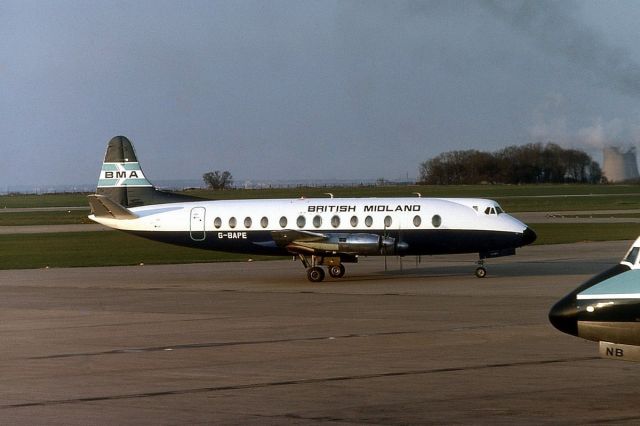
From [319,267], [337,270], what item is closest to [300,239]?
[319,267]

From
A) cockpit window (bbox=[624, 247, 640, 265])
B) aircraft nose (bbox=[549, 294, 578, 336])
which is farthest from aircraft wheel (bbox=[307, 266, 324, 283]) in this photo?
cockpit window (bbox=[624, 247, 640, 265])

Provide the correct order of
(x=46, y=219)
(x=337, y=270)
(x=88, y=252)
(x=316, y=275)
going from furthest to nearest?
(x=46, y=219), (x=88, y=252), (x=337, y=270), (x=316, y=275)

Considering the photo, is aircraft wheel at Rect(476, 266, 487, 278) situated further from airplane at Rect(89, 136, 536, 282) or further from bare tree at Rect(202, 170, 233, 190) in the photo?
bare tree at Rect(202, 170, 233, 190)

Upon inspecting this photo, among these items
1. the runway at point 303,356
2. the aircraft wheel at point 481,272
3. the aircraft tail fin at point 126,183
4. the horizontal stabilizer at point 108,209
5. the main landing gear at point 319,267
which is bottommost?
the runway at point 303,356

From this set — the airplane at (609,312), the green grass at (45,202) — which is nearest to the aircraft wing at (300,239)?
the airplane at (609,312)

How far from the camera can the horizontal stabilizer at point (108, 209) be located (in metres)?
37.1

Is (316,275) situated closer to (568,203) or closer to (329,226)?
(329,226)

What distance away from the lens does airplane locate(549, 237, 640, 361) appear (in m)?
14.2

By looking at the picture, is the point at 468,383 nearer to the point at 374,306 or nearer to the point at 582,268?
the point at 374,306

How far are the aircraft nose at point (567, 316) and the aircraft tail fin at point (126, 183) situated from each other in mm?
25262

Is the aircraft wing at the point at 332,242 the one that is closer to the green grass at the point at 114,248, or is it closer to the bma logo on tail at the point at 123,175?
the bma logo on tail at the point at 123,175

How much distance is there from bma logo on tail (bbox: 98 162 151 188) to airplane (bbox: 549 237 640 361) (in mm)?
26599

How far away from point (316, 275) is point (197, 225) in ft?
15.1

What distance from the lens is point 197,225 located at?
3694 cm
